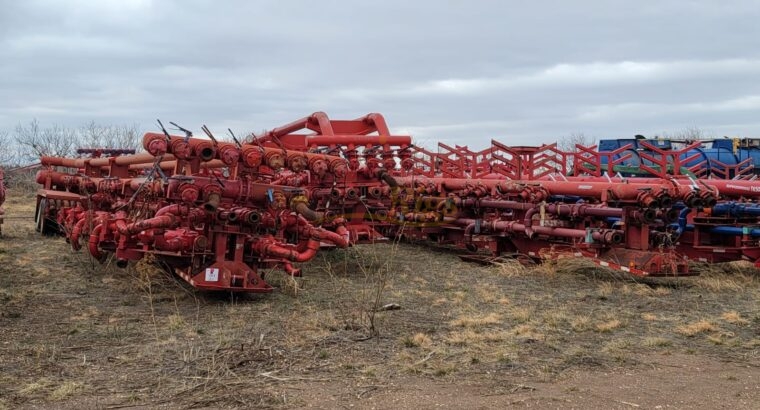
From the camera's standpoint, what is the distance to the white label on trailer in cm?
697

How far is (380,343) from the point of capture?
5.57 m

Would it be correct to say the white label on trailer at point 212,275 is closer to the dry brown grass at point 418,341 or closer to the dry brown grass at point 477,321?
the dry brown grass at point 418,341

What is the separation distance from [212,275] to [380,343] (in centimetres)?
227

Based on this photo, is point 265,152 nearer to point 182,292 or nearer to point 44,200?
point 182,292

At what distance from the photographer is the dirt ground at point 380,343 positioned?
4285 millimetres

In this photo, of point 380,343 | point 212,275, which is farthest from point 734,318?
point 212,275

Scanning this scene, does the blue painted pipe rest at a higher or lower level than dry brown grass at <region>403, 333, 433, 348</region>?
higher

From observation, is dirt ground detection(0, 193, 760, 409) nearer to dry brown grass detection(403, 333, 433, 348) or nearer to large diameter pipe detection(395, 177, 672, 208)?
dry brown grass detection(403, 333, 433, 348)

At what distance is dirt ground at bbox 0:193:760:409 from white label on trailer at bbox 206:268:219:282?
305 mm

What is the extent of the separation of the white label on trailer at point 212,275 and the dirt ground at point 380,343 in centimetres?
30

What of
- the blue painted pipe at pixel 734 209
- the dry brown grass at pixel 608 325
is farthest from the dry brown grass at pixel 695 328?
the blue painted pipe at pixel 734 209

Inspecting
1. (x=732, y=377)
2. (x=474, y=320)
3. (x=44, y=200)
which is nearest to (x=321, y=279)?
(x=474, y=320)

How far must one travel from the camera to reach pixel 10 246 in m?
13.0

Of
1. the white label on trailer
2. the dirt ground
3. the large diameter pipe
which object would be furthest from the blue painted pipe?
the white label on trailer
